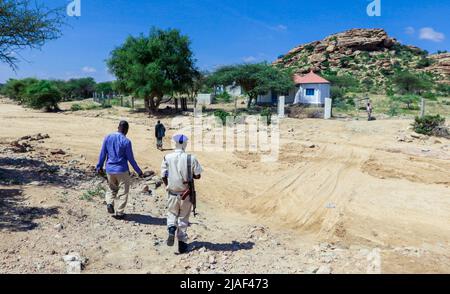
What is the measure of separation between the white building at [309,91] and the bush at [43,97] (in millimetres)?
20105

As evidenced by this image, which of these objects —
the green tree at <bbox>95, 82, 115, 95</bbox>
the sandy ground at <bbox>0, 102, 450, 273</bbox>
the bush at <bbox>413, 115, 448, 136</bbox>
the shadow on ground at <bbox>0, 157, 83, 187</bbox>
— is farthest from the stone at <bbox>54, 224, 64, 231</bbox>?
the green tree at <bbox>95, 82, 115, 95</bbox>

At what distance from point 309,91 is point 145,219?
91.3 ft

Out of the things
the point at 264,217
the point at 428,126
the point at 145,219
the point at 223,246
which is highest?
the point at 428,126

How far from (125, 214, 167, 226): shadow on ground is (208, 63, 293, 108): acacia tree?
2465 cm

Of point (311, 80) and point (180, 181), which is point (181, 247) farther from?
point (311, 80)

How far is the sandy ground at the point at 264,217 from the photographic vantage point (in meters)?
4.94

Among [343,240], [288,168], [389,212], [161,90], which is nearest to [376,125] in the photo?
[288,168]

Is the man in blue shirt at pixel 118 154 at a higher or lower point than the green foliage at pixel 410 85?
lower

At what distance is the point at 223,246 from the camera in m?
5.68

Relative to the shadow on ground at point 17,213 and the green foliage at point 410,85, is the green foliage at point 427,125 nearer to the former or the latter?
the shadow on ground at point 17,213

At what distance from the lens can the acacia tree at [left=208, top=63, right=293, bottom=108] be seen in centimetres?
3052

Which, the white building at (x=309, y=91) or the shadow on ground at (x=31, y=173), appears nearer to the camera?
the shadow on ground at (x=31, y=173)

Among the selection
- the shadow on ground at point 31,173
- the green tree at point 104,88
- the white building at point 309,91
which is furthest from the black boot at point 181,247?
the green tree at point 104,88

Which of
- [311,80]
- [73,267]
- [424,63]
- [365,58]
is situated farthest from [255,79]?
[424,63]
